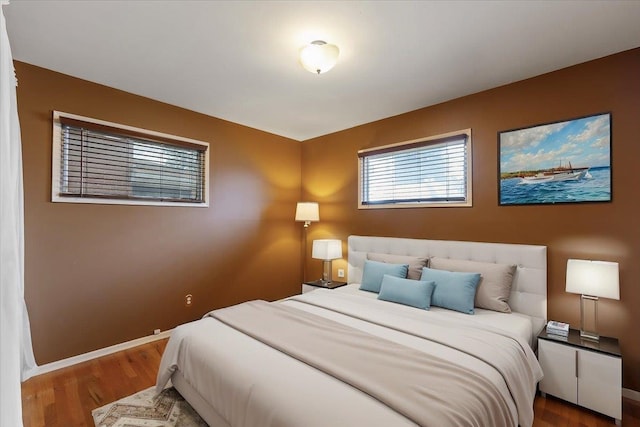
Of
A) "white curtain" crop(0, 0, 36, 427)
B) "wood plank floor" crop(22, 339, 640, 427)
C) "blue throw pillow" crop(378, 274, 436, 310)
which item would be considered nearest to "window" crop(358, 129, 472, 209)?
"blue throw pillow" crop(378, 274, 436, 310)

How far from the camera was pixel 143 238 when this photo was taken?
10.0 ft

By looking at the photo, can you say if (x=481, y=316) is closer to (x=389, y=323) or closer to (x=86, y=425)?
(x=389, y=323)

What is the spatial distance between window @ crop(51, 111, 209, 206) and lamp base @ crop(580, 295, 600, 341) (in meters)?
3.68

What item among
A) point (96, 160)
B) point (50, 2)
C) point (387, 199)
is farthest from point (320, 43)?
point (96, 160)

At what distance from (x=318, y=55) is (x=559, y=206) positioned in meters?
2.28

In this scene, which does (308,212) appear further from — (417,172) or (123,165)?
(123,165)

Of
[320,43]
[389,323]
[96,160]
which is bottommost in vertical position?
[389,323]

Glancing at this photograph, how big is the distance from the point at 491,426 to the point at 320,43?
95.6 inches

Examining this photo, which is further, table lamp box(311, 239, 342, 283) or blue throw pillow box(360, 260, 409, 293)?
table lamp box(311, 239, 342, 283)

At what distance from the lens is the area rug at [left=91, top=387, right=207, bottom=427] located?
6.23ft

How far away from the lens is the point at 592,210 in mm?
2320

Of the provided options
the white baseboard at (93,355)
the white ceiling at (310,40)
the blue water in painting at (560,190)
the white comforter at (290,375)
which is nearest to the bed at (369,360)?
the white comforter at (290,375)

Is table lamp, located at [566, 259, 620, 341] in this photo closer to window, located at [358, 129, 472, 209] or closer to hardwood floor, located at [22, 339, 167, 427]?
window, located at [358, 129, 472, 209]

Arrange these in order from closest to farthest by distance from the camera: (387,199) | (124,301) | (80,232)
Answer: (80,232)
(124,301)
(387,199)
